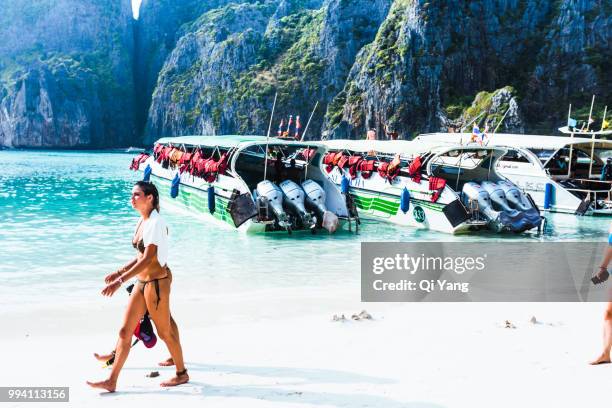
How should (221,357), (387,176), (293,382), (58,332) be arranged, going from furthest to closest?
(387,176)
(58,332)
(221,357)
(293,382)

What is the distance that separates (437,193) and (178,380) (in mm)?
13082

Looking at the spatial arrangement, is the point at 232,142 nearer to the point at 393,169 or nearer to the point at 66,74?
the point at 393,169

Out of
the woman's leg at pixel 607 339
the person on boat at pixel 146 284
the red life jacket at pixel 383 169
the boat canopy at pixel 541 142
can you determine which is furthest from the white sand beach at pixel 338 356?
the boat canopy at pixel 541 142

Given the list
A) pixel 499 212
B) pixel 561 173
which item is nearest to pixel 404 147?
pixel 499 212

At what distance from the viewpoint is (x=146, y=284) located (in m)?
5.14

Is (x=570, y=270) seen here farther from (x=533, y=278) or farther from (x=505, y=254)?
(x=505, y=254)

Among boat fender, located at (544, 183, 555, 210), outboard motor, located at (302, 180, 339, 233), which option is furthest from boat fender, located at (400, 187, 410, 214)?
boat fender, located at (544, 183, 555, 210)

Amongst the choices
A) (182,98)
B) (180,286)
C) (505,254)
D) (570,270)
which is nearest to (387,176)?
(505,254)

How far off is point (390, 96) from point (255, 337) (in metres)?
83.7

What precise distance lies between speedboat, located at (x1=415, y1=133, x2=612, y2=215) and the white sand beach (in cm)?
1343

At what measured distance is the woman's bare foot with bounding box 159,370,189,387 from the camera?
5.37m

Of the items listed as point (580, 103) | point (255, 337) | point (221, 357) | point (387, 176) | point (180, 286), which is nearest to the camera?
point (221, 357)

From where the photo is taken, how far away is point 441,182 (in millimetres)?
17391

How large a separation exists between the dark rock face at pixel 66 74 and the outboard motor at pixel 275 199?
136 m
